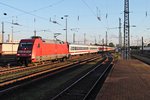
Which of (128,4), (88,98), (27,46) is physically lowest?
(88,98)

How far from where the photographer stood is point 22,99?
1255cm

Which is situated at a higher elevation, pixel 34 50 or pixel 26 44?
pixel 26 44

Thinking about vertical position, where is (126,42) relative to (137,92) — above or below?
above

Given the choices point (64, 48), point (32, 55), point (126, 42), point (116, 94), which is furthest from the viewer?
point (126, 42)

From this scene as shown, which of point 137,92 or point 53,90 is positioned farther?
point 53,90

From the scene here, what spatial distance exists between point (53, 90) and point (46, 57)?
19.2m

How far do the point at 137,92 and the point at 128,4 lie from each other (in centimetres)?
3402

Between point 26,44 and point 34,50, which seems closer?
point 34,50

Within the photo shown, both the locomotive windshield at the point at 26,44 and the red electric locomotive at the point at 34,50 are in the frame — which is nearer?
the red electric locomotive at the point at 34,50

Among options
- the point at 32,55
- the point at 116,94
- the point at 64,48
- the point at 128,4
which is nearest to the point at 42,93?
the point at 116,94

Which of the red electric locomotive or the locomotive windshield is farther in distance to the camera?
the locomotive windshield

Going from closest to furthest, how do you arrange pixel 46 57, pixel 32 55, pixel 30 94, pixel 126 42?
1. pixel 30 94
2. pixel 32 55
3. pixel 46 57
4. pixel 126 42

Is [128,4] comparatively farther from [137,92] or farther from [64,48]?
[137,92]

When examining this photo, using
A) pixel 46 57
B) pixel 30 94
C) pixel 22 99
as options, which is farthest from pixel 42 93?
pixel 46 57
